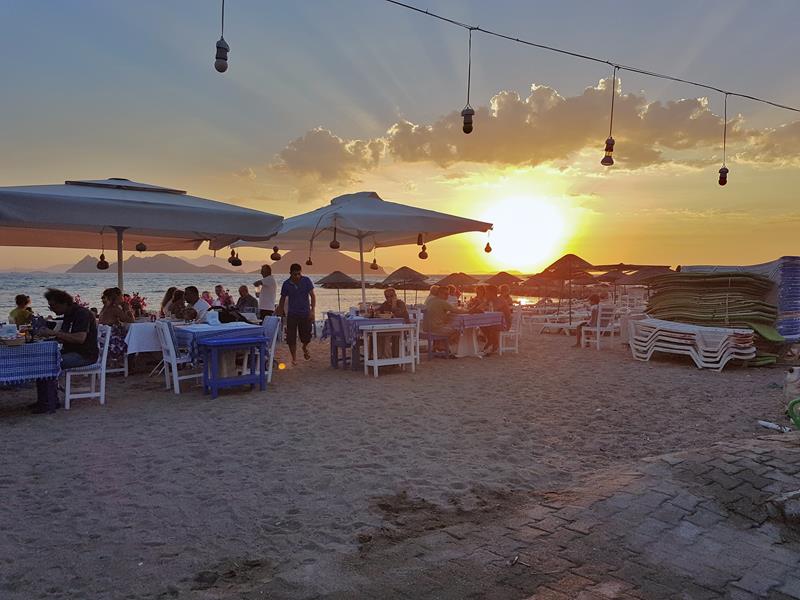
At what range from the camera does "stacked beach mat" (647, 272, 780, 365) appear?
979 centimetres

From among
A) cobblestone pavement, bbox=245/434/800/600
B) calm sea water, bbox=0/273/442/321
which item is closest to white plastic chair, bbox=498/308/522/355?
cobblestone pavement, bbox=245/434/800/600

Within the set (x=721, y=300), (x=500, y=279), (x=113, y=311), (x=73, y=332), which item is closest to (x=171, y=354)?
(x=73, y=332)

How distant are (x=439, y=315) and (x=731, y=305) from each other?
5.40 m

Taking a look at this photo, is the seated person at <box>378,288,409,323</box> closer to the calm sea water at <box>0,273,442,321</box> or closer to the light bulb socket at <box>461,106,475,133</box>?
the light bulb socket at <box>461,106,475,133</box>

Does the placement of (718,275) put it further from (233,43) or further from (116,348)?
(116,348)

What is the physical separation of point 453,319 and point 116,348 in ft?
18.2

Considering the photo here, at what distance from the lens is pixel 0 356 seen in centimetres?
523

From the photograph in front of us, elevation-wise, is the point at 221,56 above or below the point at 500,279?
above

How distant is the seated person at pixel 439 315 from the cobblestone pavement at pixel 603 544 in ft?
19.8

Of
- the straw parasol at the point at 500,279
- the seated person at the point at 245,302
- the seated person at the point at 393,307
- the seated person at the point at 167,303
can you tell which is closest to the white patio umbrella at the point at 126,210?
the seated person at the point at 167,303

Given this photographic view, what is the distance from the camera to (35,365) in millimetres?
5465

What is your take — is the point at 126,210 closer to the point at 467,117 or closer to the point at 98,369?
the point at 98,369

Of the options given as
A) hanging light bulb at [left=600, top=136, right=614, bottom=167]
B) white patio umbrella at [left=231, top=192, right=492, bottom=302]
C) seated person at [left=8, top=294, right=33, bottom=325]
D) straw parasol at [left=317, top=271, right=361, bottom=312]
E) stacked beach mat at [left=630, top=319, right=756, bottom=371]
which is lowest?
stacked beach mat at [left=630, top=319, right=756, bottom=371]

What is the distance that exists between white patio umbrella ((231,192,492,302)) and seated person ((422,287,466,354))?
1191mm
